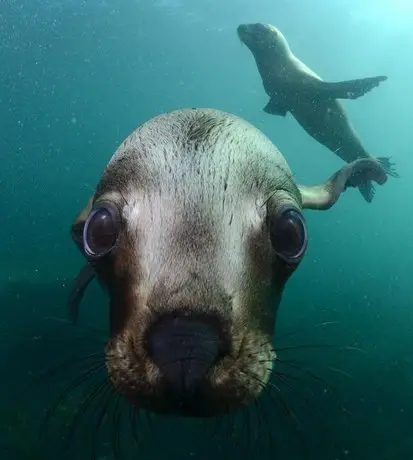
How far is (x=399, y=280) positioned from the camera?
36219 mm

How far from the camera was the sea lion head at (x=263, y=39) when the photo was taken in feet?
38.8

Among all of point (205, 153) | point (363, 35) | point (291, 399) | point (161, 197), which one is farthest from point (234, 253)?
point (363, 35)

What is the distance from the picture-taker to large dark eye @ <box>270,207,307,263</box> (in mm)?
2184

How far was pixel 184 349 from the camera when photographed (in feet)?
5.53

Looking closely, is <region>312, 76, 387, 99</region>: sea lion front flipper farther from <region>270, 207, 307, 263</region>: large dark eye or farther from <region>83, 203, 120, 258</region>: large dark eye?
<region>83, 203, 120, 258</region>: large dark eye

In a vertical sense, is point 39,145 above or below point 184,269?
above

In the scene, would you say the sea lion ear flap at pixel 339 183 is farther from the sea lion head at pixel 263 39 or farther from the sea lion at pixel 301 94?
the sea lion head at pixel 263 39

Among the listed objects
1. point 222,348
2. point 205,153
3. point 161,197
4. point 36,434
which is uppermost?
point 205,153

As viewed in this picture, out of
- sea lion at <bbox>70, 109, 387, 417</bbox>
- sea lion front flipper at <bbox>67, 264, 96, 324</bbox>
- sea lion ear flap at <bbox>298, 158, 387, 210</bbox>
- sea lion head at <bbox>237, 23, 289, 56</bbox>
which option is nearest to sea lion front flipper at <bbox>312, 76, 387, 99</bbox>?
sea lion head at <bbox>237, 23, 289, 56</bbox>

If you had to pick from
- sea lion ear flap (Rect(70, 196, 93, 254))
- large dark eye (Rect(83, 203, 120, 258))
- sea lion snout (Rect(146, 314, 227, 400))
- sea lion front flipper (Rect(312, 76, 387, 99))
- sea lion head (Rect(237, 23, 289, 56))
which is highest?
sea lion head (Rect(237, 23, 289, 56))

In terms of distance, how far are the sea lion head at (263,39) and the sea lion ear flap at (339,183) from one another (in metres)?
7.58

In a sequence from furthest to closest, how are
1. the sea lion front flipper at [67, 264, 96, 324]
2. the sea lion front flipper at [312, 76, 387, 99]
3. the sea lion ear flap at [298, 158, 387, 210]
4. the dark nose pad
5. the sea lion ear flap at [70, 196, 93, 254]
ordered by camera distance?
the sea lion front flipper at [312, 76, 387, 99] → the sea lion front flipper at [67, 264, 96, 324] → the sea lion ear flap at [298, 158, 387, 210] → the sea lion ear flap at [70, 196, 93, 254] → the dark nose pad

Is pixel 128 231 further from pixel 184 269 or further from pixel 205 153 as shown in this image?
pixel 205 153

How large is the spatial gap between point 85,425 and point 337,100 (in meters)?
8.36
